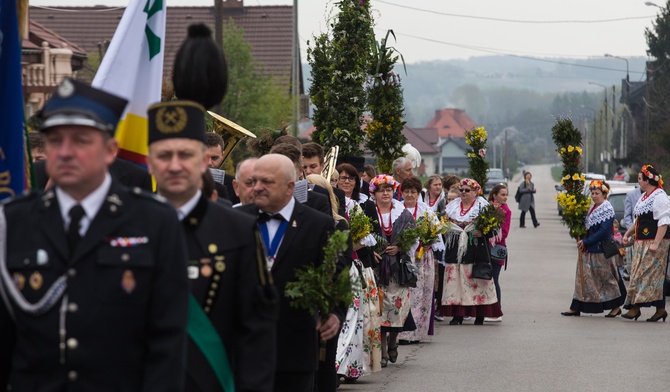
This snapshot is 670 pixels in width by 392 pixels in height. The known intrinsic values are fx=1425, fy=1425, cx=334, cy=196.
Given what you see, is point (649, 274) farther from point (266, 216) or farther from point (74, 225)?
point (74, 225)

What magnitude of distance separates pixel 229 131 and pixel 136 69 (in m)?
5.15

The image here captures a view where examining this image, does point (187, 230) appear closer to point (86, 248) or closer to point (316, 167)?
point (86, 248)

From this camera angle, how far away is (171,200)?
5426 mm

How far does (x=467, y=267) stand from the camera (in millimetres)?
18047

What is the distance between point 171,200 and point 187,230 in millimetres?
150

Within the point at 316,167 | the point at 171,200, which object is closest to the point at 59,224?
the point at 171,200

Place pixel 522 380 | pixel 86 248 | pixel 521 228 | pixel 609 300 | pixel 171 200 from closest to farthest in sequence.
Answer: pixel 86 248 → pixel 171 200 → pixel 522 380 → pixel 609 300 → pixel 521 228

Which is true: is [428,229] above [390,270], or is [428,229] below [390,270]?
above

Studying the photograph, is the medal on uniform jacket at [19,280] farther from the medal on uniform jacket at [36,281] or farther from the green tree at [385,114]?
the green tree at [385,114]

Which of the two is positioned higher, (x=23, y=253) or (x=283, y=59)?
(x=283, y=59)

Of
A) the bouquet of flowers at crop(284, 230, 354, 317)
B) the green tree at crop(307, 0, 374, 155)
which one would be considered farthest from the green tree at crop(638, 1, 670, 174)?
the bouquet of flowers at crop(284, 230, 354, 317)

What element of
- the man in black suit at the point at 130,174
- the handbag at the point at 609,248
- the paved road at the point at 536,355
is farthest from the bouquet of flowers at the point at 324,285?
the handbag at the point at 609,248

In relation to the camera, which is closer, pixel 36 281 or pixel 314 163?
pixel 36 281

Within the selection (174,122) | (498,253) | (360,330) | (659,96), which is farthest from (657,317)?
(659,96)
